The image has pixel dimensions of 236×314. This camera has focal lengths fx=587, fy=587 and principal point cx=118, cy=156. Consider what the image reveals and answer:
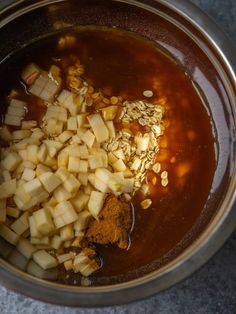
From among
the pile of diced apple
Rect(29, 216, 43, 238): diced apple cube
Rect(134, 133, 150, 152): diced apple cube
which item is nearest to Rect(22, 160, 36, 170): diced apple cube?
the pile of diced apple

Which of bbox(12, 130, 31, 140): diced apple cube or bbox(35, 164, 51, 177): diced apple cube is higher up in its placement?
bbox(12, 130, 31, 140): diced apple cube

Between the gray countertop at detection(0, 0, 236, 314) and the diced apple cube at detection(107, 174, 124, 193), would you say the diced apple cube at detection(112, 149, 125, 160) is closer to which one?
the diced apple cube at detection(107, 174, 124, 193)

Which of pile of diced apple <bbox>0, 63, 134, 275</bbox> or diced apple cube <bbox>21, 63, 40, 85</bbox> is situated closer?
pile of diced apple <bbox>0, 63, 134, 275</bbox>

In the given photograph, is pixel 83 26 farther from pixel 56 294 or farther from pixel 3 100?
pixel 56 294

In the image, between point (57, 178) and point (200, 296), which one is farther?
point (200, 296)

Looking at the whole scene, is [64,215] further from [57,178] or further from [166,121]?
[166,121]

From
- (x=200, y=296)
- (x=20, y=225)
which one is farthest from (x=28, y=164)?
(x=200, y=296)
